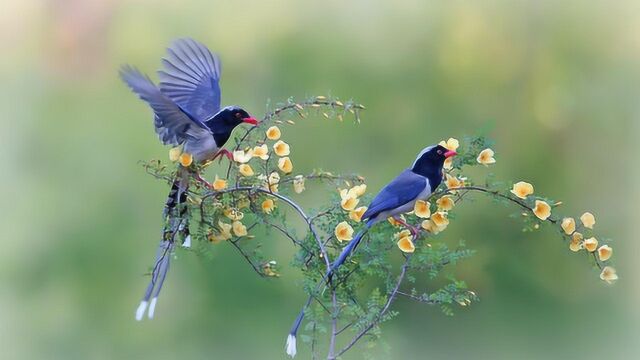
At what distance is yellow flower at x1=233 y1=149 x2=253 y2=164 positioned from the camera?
1.59 m

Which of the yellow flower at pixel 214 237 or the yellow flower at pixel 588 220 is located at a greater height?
the yellow flower at pixel 588 220

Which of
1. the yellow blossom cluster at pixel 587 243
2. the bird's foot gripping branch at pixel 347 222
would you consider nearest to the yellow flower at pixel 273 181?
the bird's foot gripping branch at pixel 347 222

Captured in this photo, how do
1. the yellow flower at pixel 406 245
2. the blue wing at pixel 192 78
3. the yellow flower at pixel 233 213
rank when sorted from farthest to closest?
the blue wing at pixel 192 78
the yellow flower at pixel 233 213
the yellow flower at pixel 406 245

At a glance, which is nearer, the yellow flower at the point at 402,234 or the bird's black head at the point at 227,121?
the yellow flower at the point at 402,234

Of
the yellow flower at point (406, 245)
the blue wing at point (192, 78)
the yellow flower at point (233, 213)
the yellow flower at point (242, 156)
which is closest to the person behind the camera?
the yellow flower at point (406, 245)

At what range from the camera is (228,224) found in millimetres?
1709

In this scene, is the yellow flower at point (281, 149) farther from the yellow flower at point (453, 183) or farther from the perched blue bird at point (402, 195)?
the yellow flower at point (453, 183)

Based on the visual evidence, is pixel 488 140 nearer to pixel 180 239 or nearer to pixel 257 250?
pixel 257 250

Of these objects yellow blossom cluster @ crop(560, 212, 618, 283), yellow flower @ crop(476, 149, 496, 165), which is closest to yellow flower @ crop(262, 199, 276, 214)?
yellow flower @ crop(476, 149, 496, 165)

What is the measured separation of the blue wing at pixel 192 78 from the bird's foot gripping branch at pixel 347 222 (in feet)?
0.90

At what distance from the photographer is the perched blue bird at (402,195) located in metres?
1.56

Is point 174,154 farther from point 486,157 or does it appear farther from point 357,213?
point 486,157

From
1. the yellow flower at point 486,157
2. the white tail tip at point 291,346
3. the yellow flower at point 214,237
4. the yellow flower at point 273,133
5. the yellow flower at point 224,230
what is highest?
the yellow flower at point 273,133

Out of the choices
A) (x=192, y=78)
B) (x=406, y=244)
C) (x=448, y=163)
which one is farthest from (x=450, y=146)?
(x=192, y=78)
